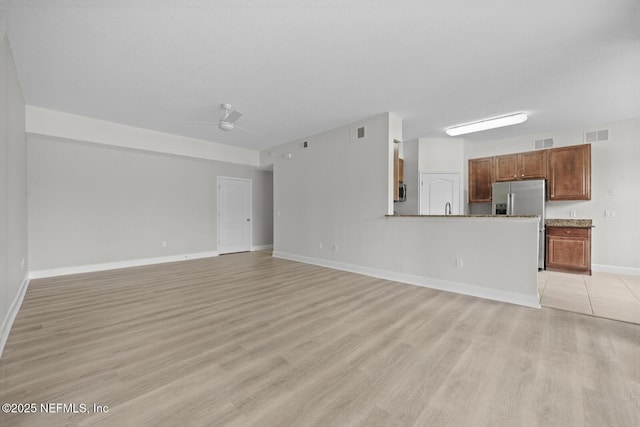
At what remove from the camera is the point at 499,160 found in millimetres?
5695

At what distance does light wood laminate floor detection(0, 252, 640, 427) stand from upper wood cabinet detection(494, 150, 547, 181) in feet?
11.8

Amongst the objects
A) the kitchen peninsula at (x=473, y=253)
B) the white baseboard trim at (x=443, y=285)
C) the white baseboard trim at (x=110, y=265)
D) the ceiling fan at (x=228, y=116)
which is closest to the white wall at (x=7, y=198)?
the white baseboard trim at (x=110, y=265)

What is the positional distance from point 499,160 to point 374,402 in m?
6.06

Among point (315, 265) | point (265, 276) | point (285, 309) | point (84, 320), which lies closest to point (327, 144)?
point (315, 265)

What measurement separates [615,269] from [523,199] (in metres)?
1.88

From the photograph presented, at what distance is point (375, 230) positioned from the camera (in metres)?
4.55

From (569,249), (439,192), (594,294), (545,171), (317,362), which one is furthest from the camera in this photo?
(439,192)

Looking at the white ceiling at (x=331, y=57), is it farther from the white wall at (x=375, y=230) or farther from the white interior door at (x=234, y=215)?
the white interior door at (x=234, y=215)

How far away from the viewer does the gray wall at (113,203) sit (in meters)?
4.45

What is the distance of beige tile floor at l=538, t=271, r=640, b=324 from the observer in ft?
9.38

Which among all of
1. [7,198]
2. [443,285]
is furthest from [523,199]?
[7,198]

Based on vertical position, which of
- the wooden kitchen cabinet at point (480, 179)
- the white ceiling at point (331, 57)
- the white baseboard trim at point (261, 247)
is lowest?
the white baseboard trim at point (261, 247)

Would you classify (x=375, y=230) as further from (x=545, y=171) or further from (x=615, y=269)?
(x=615, y=269)

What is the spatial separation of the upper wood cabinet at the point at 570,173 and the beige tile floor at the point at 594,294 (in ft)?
5.01
